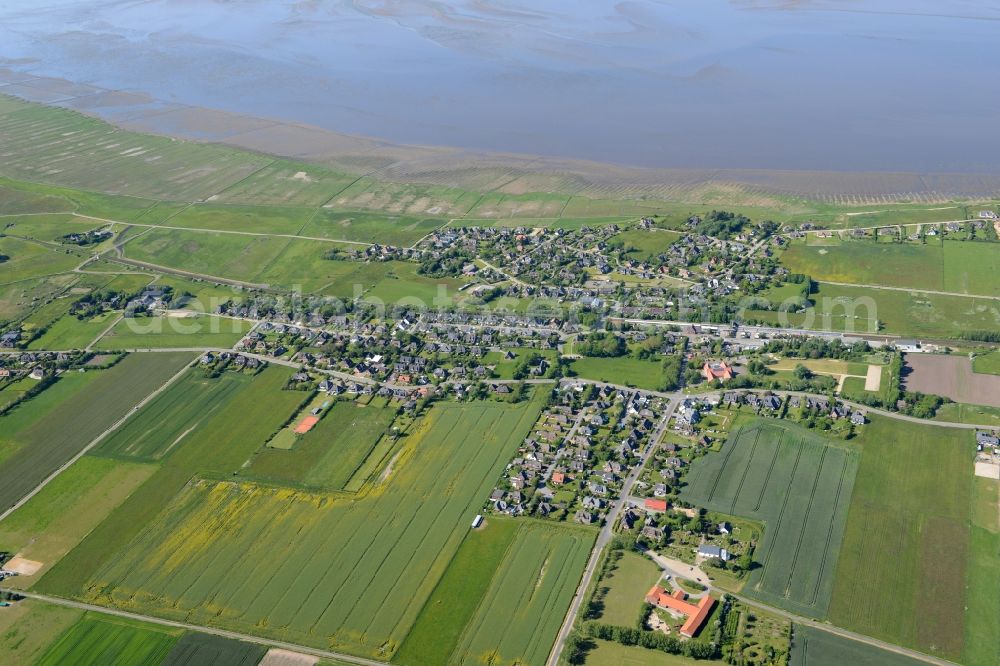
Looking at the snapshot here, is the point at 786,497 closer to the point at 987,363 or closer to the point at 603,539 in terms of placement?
the point at 603,539

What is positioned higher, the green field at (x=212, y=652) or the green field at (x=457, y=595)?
the green field at (x=457, y=595)

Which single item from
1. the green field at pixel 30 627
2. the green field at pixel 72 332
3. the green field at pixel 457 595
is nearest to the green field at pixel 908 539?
the green field at pixel 457 595

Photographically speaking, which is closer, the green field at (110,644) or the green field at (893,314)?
the green field at (110,644)

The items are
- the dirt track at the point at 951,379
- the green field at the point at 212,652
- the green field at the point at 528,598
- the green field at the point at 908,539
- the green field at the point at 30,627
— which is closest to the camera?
the green field at the point at 528,598

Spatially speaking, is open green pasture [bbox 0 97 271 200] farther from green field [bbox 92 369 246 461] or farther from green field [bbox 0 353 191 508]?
green field [bbox 92 369 246 461]

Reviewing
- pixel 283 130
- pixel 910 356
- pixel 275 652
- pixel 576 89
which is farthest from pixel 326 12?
pixel 275 652

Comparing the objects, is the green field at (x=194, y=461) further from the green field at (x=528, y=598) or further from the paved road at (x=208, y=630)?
the green field at (x=528, y=598)

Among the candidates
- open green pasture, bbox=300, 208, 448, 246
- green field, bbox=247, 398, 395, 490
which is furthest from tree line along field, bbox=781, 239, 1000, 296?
green field, bbox=247, 398, 395, 490
